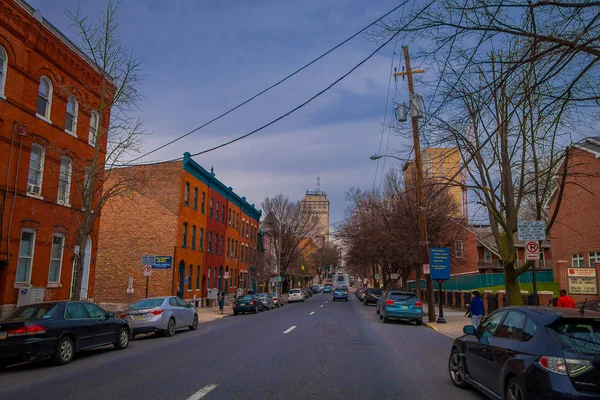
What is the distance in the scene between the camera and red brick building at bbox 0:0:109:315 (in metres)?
17.4

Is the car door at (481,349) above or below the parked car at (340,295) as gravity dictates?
above

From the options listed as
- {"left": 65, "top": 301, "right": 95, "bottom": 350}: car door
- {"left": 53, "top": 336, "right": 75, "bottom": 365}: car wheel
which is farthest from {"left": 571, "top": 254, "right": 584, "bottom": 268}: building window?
{"left": 53, "top": 336, "right": 75, "bottom": 365}: car wheel

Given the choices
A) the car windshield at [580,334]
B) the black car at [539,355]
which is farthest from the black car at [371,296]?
the car windshield at [580,334]

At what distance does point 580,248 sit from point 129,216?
31.0 m

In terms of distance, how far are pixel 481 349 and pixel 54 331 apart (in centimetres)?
867

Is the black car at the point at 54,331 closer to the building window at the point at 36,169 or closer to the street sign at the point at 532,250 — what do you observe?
the building window at the point at 36,169

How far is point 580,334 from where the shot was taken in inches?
217

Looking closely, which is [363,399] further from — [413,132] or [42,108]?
[42,108]

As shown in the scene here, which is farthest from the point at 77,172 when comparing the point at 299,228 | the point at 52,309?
the point at 299,228

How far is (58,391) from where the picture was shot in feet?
25.4

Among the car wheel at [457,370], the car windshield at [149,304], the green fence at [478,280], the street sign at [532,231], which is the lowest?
the car wheel at [457,370]

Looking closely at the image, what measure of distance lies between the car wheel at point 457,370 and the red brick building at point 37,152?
44.4 feet

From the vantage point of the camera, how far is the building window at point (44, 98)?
1948cm

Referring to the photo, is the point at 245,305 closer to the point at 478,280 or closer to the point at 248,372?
the point at 478,280
